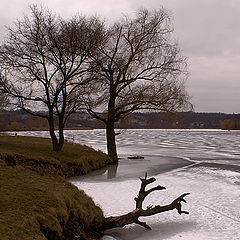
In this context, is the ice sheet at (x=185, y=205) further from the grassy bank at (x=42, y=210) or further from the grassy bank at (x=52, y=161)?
the grassy bank at (x=52, y=161)

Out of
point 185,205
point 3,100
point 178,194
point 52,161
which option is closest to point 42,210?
point 185,205

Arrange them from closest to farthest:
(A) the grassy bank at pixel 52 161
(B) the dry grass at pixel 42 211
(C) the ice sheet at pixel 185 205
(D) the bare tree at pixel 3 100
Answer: (B) the dry grass at pixel 42 211 < (C) the ice sheet at pixel 185 205 < (A) the grassy bank at pixel 52 161 < (D) the bare tree at pixel 3 100

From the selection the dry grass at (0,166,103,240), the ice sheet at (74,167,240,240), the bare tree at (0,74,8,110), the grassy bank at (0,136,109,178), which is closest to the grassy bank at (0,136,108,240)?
the dry grass at (0,166,103,240)

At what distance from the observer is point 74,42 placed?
1825 cm

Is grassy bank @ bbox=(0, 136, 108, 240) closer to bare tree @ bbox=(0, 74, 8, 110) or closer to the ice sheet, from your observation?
the ice sheet

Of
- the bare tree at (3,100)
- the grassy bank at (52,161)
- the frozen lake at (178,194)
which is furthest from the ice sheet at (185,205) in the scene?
the bare tree at (3,100)

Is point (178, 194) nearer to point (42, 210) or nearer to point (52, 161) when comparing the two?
point (42, 210)

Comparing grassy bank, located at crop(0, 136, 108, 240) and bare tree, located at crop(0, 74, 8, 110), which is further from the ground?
bare tree, located at crop(0, 74, 8, 110)

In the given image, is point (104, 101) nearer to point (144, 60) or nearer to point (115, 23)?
point (144, 60)

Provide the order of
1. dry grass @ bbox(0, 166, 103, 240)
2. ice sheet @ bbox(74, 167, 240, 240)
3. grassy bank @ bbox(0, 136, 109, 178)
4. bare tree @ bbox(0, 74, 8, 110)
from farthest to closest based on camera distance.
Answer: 1. bare tree @ bbox(0, 74, 8, 110)
2. grassy bank @ bbox(0, 136, 109, 178)
3. ice sheet @ bbox(74, 167, 240, 240)
4. dry grass @ bbox(0, 166, 103, 240)

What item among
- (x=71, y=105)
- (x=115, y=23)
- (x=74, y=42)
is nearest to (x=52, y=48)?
(x=74, y=42)

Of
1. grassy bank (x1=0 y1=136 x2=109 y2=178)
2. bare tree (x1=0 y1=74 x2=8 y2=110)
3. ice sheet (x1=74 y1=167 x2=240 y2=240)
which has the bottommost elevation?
ice sheet (x1=74 y1=167 x2=240 y2=240)

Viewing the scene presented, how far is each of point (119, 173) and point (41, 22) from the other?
9527 millimetres

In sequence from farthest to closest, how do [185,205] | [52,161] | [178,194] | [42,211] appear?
[52,161] < [178,194] < [185,205] < [42,211]
